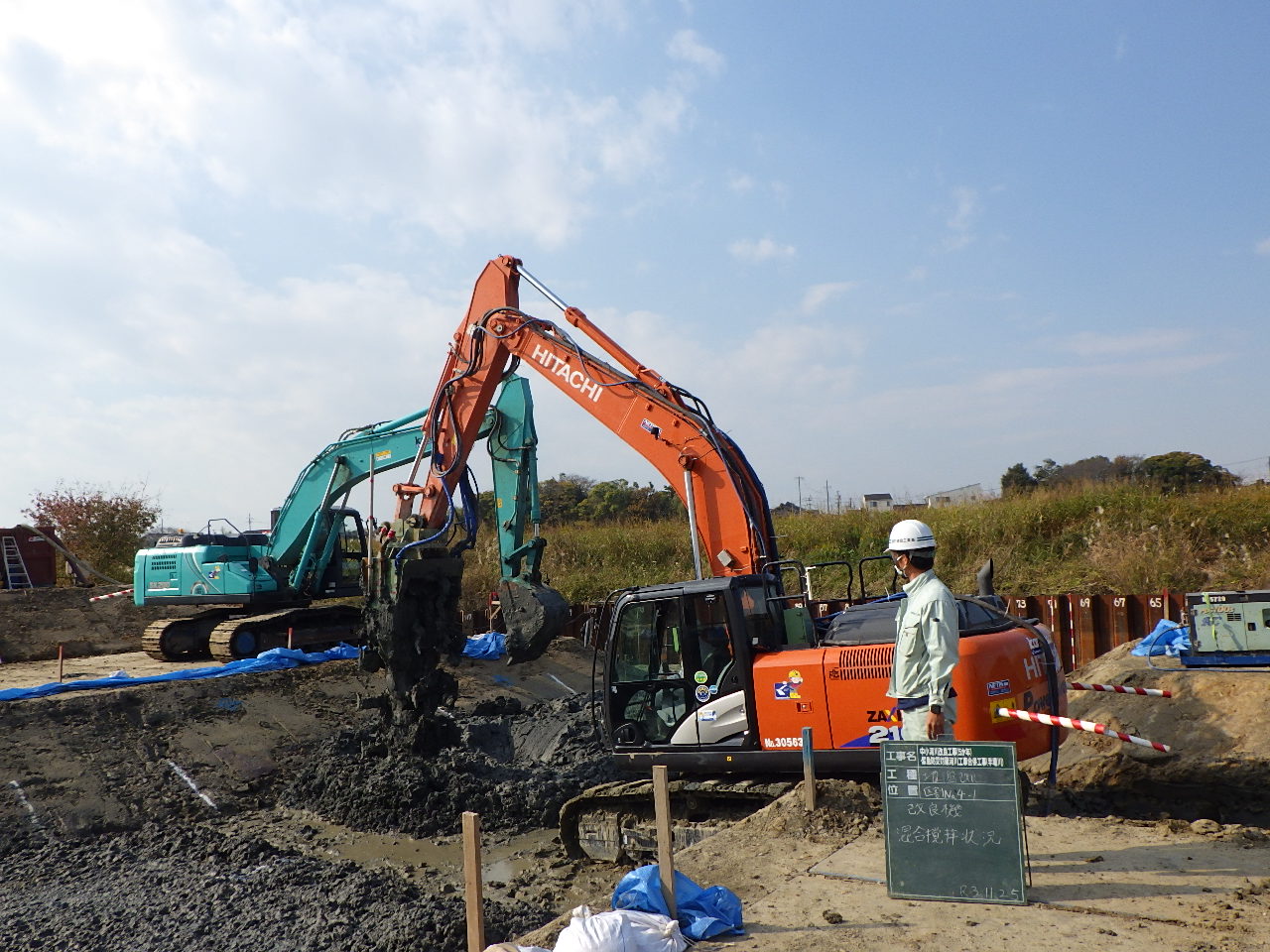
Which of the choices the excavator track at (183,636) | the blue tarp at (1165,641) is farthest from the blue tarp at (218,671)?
the blue tarp at (1165,641)

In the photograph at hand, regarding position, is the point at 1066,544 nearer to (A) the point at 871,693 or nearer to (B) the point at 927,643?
(A) the point at 871,693

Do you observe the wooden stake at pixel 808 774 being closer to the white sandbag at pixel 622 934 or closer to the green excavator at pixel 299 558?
the white sandbag at pixel 622 934

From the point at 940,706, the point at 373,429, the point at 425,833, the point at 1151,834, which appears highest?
the point at 373,429

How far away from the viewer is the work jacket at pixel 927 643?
460 centimetres

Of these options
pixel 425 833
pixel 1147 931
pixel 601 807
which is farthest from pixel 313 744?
pixel 1147 931

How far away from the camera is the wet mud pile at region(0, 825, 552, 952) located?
5684 mm

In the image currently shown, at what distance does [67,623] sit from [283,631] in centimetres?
679

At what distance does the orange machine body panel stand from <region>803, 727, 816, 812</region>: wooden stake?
35 cm

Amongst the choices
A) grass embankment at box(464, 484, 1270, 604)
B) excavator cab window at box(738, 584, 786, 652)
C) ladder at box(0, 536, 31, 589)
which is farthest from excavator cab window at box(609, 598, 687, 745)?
ladder at box(0, 536, 31, 589)

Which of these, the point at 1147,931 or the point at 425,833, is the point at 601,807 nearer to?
the point at 425,833

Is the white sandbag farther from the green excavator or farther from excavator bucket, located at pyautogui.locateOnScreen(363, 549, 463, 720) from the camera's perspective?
the green excavator

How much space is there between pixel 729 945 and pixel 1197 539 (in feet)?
47.8

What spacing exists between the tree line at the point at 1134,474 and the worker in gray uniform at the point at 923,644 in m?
15.4

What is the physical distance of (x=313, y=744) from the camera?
1163 centimetres
